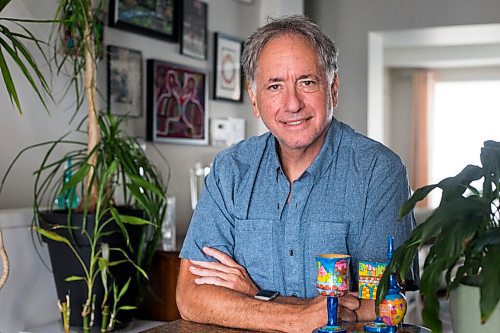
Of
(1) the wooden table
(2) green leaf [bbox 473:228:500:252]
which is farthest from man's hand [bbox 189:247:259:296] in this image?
(2) green leaf [bbox 473:228:500:252]

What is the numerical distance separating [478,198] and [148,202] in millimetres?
1621

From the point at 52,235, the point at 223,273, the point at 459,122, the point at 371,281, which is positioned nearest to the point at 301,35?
the point at 223,273

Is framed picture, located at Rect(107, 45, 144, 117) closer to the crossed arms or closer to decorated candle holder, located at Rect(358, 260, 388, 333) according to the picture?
the crossed arms

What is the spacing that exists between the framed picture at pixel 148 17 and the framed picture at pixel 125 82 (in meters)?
0.12

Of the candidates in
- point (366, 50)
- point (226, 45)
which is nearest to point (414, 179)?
point (366, 50)

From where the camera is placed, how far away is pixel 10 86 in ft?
7.89

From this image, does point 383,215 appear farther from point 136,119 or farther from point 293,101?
point 136,119

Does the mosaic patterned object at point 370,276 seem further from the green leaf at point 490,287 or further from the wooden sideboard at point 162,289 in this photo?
the wooden sideboard at point 162,289

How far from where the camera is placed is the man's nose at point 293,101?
6.99ft

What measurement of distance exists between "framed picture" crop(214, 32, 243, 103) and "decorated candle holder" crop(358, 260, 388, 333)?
2913 millimetres

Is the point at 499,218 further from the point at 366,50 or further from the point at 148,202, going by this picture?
the point at 366,50

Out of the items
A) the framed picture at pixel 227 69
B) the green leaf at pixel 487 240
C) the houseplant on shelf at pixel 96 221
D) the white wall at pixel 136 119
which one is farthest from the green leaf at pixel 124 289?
the framed picture at pixel 227 69

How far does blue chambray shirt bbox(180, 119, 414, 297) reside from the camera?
83.9 inches

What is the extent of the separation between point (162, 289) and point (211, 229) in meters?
1.02
